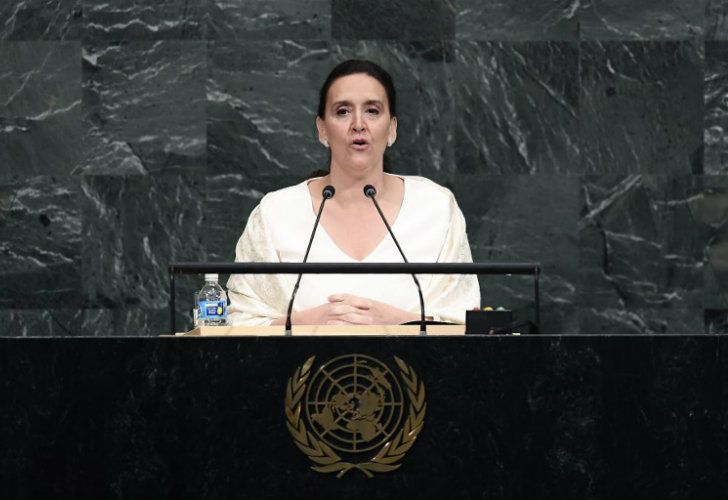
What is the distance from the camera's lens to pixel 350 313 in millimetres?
3904

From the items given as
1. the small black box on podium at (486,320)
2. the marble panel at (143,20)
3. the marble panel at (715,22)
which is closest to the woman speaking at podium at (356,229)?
the small black box on podium at (486,320)

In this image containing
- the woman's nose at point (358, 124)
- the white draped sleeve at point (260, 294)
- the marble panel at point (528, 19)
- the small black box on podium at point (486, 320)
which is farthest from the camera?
the marble panel at point (528, 19)

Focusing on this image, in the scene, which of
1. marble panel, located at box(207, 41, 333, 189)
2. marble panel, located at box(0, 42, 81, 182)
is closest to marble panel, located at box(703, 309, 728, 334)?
marble panel, located at box(207, 41, 333, 189)

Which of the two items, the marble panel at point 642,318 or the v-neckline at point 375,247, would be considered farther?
the marble panel at point 642,318

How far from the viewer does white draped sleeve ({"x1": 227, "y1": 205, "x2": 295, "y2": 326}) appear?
418 centimetres

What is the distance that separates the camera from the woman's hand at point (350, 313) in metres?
3.89

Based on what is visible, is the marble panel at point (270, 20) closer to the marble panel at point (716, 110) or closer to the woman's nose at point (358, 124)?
the woman's nose at point (358, 124)

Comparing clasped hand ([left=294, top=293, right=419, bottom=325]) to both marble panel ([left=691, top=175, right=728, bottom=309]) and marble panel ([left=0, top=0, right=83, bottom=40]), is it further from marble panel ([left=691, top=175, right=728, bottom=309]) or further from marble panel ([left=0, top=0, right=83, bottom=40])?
marble panel ([left=0, top=0, right=83, bottom=40])

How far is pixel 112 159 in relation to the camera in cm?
582

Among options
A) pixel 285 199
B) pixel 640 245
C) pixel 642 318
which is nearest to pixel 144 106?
pixel 285 199

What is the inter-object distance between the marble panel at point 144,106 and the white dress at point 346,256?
1440 millimetres

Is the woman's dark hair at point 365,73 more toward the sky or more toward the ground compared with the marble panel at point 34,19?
more toward the ground

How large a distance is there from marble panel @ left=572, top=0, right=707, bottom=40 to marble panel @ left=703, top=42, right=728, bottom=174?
0.45 ft
